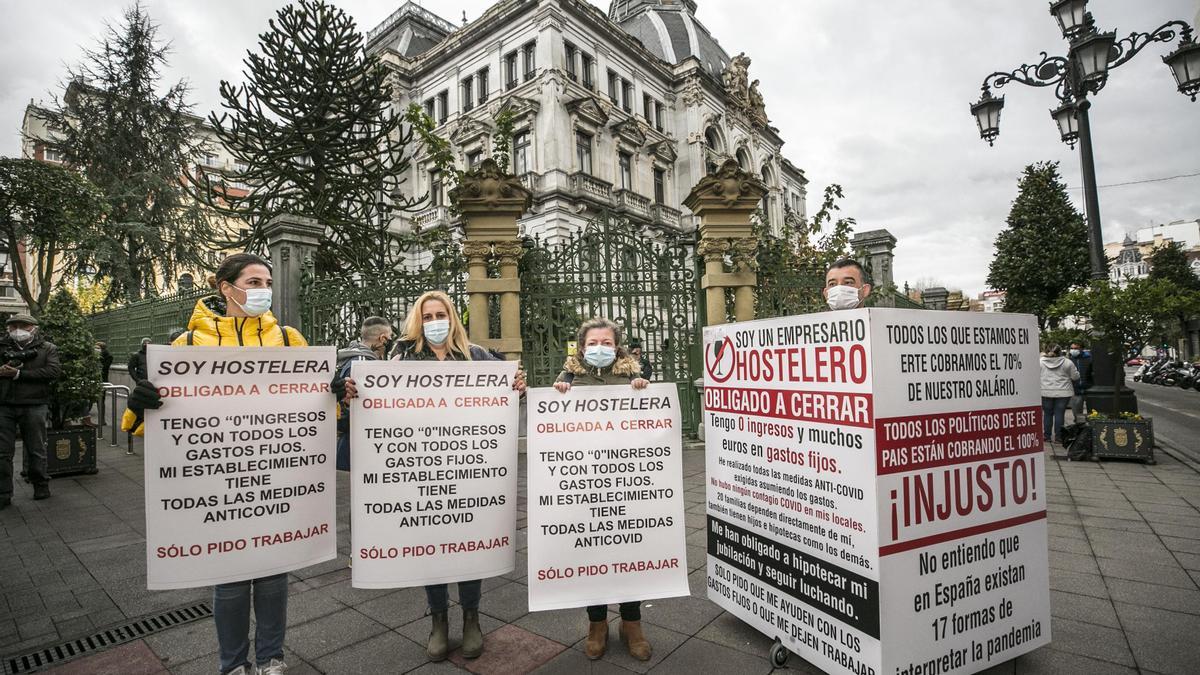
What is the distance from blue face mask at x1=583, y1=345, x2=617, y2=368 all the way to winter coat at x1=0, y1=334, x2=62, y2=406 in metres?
6.69

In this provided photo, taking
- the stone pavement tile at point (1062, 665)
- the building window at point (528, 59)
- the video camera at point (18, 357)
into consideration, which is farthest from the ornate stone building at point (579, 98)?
the stone pavement tile at point (1062, 665)

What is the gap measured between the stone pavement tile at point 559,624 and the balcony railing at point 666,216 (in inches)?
1157

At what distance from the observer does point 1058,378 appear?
30.2 feet

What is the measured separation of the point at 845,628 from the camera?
242cm

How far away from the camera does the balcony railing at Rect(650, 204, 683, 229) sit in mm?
32422

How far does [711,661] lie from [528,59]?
30.8 metres

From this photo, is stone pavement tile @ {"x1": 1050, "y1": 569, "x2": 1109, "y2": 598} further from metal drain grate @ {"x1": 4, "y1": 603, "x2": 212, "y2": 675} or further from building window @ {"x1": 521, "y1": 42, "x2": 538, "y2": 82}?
building window @ {"x1": 521, "y1": 42, "x2": 538, "y2": 82}

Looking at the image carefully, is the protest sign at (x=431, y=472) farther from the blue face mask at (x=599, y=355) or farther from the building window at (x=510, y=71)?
the building window at (x=510, y=71)

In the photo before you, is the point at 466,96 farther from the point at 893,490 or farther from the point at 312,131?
the point at 893,490

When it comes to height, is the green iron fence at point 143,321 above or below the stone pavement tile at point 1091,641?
above

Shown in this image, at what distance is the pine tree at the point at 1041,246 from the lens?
26094 mm

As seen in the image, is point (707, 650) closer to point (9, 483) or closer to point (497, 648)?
point (497, 648)

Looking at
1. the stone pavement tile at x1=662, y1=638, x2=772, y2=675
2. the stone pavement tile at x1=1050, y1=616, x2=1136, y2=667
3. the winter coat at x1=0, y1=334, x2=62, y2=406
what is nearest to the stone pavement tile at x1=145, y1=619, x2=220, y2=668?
the stone pavement tile at x1=662, y1=638, x2=772, y2=675

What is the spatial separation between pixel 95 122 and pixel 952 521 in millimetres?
29855
